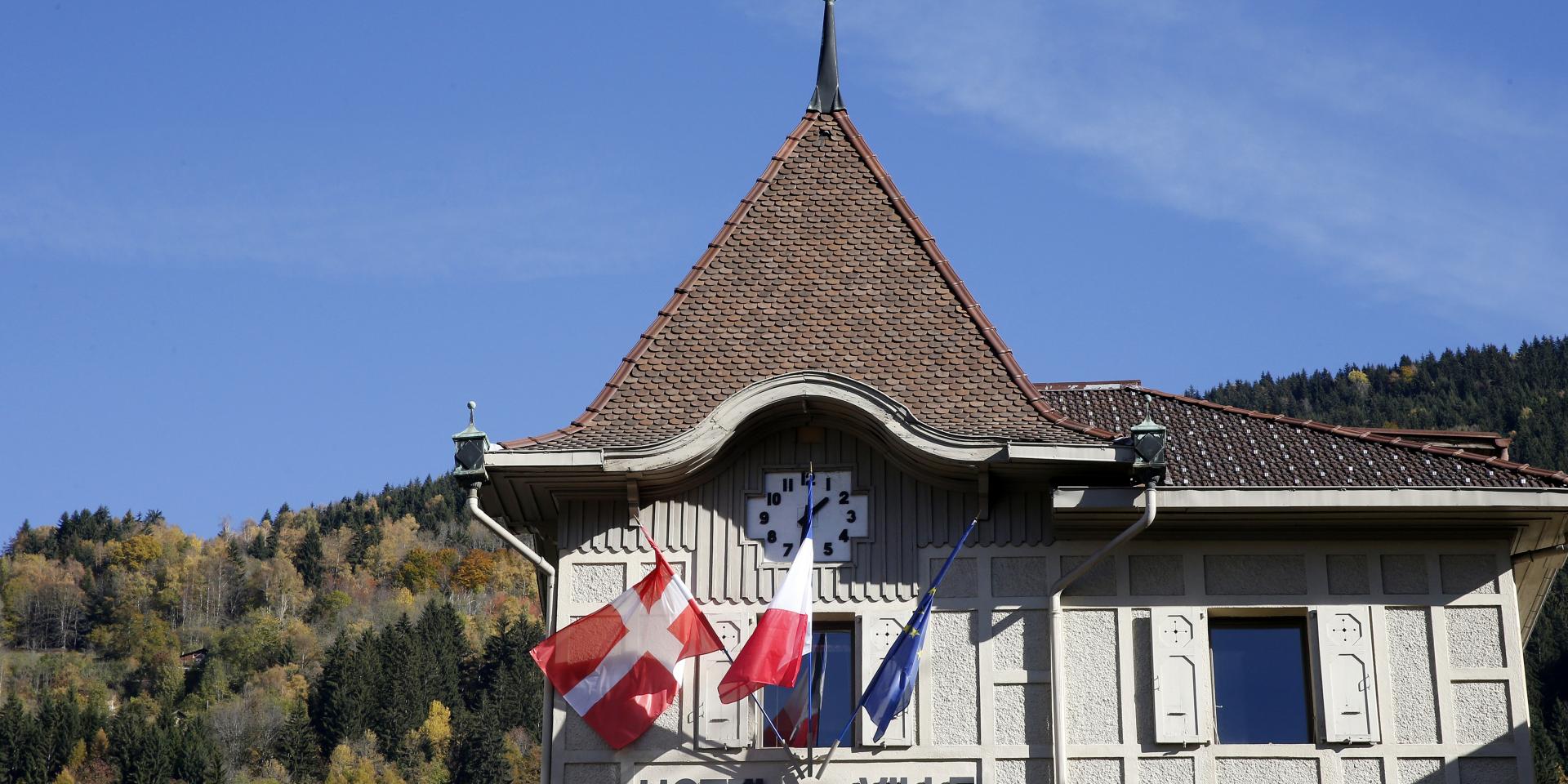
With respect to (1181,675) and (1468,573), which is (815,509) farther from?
(1468,573)

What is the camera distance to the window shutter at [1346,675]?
20.0 m

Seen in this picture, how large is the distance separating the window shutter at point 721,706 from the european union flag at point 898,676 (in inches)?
48.5

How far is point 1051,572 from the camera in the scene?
813 inches

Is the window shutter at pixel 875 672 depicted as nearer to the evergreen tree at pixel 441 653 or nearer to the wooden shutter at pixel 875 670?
the wooden shutter at pixel 875 670

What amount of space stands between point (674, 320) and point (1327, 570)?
7.30 m

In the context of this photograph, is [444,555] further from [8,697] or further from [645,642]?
[645,642]

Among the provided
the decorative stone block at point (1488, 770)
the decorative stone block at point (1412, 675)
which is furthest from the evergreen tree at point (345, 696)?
the decorative stone block at point (1488, 770)

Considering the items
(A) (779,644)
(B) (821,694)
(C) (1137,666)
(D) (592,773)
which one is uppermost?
(A) (779,644)

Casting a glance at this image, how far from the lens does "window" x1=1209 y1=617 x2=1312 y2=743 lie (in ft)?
66.5

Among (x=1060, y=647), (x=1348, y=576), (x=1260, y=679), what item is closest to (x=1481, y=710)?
(x=1348, y=576)

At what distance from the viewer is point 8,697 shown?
4857 inches

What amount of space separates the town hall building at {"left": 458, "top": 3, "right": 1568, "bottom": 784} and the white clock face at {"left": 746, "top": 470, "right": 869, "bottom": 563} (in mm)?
26

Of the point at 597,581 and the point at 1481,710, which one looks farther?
the point at 597,581

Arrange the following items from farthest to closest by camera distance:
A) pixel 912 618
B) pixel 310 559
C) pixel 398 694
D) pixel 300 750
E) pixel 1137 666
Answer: pixel 310 559 → pixel 300 750 → pixel 398 694 → pixel 1137 666 → pixel 912 618
